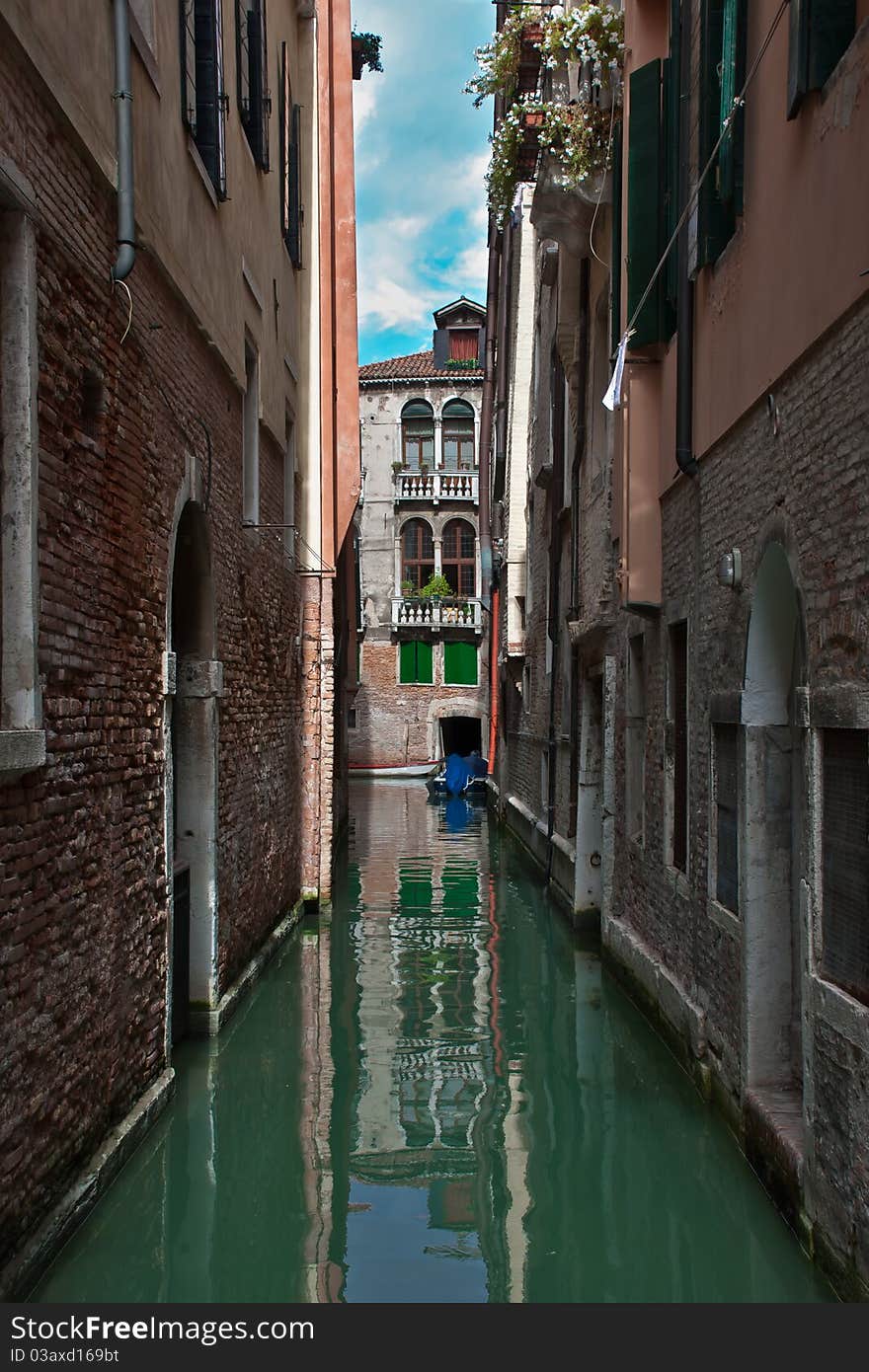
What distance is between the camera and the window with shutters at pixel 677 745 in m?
8.00

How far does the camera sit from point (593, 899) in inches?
473

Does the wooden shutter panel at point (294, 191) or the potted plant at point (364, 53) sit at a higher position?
the potted plant at point (364, 53)

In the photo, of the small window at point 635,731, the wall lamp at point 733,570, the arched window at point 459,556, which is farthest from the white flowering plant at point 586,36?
the arched window at point 459,556

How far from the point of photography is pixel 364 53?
54.8ft

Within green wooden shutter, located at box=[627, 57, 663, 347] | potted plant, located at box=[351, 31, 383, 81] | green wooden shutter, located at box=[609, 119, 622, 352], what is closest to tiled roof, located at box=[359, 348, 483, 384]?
potted plant, located at box=[351, 31, 383, 81]

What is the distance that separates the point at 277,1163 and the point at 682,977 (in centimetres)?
291

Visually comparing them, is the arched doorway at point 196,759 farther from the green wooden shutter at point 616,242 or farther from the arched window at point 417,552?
the arched window at point 417,552

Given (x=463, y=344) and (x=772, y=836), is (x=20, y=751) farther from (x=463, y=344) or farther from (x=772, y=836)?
(x=463, y=344)

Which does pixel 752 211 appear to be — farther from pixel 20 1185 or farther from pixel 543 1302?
pixel 20 1185

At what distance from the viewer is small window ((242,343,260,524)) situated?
9.89 metres

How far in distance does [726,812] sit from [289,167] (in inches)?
316

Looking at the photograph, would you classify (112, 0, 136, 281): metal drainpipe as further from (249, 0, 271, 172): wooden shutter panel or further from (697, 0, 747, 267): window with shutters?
(249, 0, 271, 172): wooden shutter panel

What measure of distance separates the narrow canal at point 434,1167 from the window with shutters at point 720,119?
4.44 metres

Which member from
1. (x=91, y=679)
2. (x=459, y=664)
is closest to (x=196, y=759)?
(x=91, y=679)
